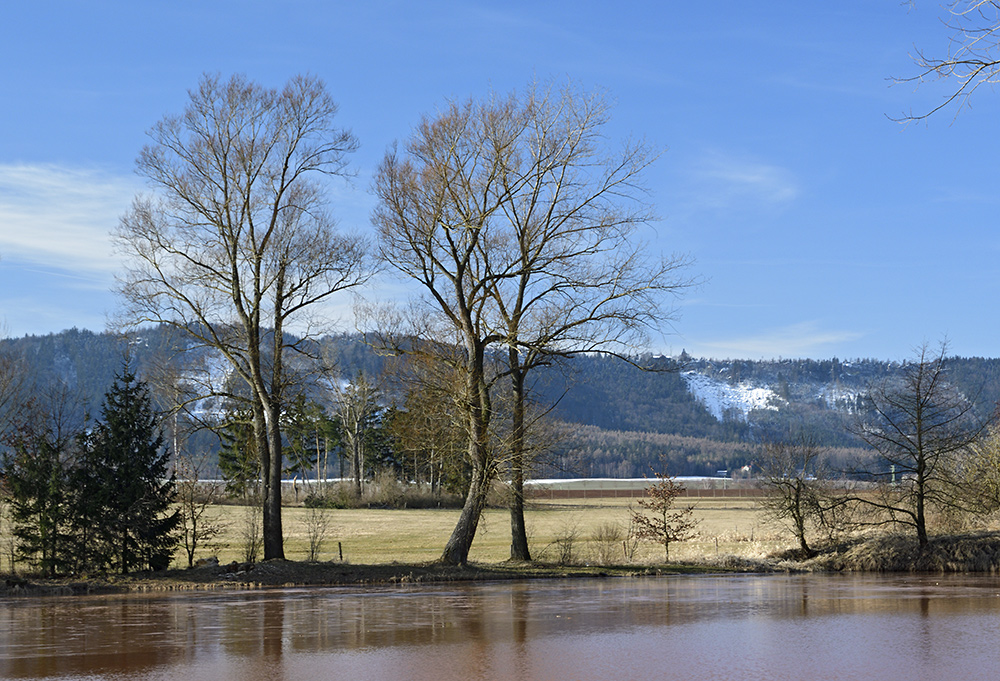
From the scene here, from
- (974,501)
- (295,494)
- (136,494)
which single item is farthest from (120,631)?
(295,494)

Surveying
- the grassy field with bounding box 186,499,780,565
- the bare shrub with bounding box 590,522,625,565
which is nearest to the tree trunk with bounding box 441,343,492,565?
the grassy field with bounding box 186,499,780,565

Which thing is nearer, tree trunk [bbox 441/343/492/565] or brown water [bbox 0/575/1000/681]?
brown water [bbox 0/575/1000/681]

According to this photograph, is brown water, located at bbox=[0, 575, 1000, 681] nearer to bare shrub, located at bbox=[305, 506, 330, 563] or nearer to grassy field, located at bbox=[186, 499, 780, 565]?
bare shrub, located at bbox=[305, 506, 330, 563]

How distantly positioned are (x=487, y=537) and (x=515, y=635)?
39009 millimetres

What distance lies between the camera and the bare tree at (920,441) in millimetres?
31016

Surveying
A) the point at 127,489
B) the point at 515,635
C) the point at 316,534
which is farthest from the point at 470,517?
the point at 515,635

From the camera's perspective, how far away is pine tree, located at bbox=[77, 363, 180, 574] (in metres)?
27.6

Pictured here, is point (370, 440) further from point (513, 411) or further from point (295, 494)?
point (513, 411)

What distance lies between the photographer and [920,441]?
102 ft

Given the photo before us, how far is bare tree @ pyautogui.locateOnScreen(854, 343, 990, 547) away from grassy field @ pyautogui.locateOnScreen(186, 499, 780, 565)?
460cm

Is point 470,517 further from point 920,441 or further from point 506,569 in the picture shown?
point 920,441

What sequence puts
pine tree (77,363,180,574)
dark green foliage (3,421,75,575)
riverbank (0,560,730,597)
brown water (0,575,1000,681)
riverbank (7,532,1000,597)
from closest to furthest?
brown water (0,575,1000,681)
riverbank (0,560,730,597)
riverbank (7,532,1000,597)
dark green foliage (3,421,75,575)
pine tree (77,363,180,574)

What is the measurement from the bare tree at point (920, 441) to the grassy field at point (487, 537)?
4599mm

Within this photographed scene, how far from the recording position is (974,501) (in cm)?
3222
